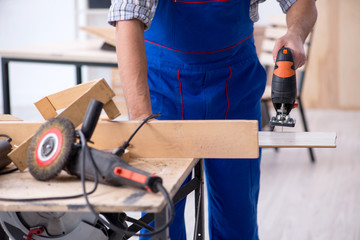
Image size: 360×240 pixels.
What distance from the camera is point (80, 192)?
937 millimetres

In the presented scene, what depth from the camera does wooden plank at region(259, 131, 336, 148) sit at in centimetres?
115

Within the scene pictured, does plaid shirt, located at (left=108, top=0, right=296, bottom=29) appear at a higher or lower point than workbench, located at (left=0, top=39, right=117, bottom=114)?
higher

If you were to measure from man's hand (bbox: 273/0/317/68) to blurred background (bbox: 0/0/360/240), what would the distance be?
1.34 metres

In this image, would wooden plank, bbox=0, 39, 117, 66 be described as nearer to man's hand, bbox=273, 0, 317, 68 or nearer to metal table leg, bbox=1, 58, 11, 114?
metal table leg, bbox=1, 58, 11, 114

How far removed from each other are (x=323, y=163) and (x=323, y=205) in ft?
2.63

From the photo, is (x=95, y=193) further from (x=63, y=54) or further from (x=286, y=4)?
(x=63, y=54)

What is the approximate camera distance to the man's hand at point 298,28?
134 centimetres

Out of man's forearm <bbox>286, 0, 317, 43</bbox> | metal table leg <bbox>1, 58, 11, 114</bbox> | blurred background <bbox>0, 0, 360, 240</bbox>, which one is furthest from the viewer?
metal table leg <bbox>1, 58, 11, 114</bbox>

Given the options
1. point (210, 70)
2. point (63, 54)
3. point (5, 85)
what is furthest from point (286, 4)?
point (5, 85)

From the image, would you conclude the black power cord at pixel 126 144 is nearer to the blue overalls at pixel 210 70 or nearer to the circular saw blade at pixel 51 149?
the circular saw blade at pixel 51 149

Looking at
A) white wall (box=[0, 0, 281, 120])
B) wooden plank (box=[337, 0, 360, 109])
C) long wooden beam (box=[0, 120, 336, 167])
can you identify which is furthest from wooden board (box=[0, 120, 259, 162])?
white wall (box=[0, 0, 281, 120])

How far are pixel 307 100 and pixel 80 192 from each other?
4.62 m

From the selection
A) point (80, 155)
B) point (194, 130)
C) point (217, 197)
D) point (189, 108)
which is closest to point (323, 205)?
point (217, 197)

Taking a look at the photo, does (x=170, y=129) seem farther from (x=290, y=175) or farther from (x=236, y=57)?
(x=290, y=175)
